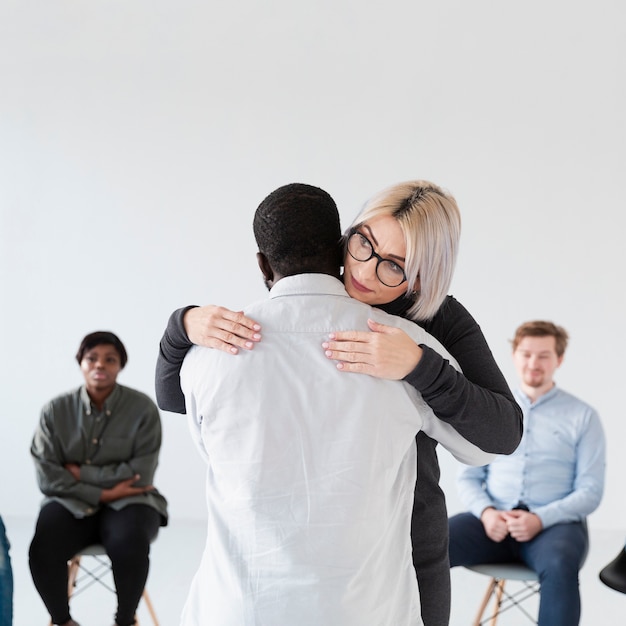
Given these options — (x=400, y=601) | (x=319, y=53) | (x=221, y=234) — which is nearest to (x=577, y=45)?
(x=319, y=53)

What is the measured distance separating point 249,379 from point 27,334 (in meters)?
4.14

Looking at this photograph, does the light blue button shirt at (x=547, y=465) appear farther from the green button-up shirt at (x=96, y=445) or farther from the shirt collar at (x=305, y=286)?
the shirt collar at (x=305, y=286)

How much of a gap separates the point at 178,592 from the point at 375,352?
3008mm

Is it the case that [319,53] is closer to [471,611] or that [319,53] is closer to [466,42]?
[466,42]

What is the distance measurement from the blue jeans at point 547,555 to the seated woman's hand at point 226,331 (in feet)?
6.26

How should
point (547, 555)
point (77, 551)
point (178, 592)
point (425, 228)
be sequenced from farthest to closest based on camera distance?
Answer: 1. point (178, 592)
2. point (77, 551)
3. point (547, 555)
4. point (425, 228)

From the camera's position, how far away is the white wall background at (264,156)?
15.5ft

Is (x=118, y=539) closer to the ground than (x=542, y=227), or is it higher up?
closer to the ground

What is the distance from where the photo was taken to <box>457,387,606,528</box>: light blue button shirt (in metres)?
3.24

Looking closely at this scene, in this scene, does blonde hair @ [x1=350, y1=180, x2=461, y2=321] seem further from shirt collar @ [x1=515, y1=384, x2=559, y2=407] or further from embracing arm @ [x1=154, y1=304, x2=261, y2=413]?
shirt collar @ [x1=515, y1=384, x2=559, y2=407]

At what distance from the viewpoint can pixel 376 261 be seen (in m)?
1.40

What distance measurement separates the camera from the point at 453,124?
15.6 feet

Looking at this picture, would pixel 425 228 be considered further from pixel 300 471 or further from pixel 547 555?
pixel 547 555

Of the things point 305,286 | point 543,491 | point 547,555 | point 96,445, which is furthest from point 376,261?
point 96,445
